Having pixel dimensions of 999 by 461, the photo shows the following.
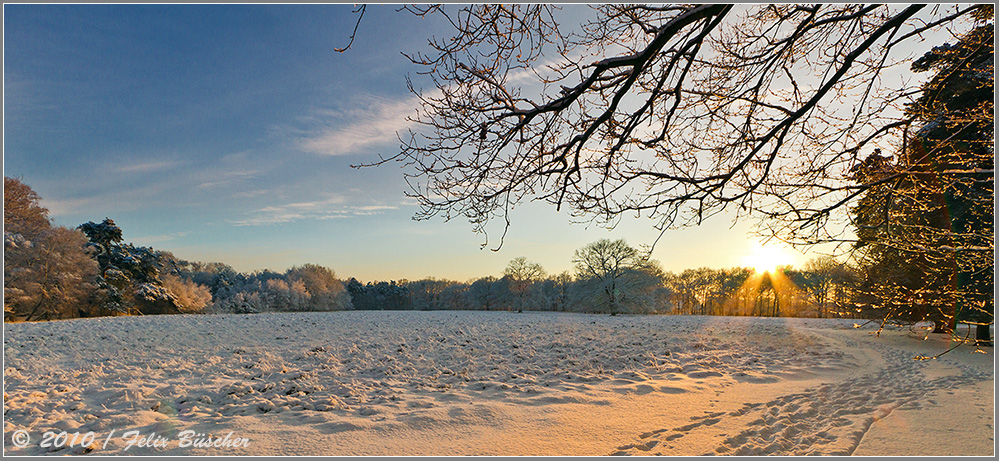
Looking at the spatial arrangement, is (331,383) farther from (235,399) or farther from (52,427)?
(52,427)

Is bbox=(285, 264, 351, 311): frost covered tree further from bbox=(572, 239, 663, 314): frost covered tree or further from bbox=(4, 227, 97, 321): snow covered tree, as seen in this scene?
bbox=(572, 239, 663, 314): frost covered tree

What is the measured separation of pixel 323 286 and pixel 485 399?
43884 mm

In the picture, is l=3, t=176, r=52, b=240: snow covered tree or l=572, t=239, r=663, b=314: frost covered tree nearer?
l=3, t=176, r=52, b=240: snow covered tree

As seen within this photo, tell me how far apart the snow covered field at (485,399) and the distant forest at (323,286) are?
1828 millimetres

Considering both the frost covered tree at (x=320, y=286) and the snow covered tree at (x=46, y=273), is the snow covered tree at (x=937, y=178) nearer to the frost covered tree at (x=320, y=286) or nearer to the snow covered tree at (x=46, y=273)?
the snow covered tree at (x=46, y=273)

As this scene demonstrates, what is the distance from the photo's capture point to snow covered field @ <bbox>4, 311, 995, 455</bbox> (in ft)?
14.0

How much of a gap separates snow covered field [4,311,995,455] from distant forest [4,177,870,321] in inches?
72.0

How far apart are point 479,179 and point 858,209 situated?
476 cm

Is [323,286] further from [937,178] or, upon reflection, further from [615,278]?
[937,178]

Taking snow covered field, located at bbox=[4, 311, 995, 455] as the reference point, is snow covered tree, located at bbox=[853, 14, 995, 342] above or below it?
above

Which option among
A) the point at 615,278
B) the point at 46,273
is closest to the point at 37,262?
the point at 46,273

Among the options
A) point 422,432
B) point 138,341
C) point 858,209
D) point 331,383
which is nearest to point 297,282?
point 138,341

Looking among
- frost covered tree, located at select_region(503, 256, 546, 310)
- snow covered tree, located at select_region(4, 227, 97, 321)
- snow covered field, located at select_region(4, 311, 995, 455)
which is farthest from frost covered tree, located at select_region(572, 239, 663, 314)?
snow covered tree, located at select_region(4, 227, 97, 321)

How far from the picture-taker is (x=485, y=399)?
5965 mm
